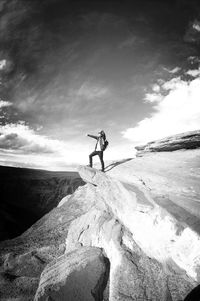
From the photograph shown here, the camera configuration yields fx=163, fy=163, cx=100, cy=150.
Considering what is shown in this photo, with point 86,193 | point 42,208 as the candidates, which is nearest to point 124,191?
point 86,193

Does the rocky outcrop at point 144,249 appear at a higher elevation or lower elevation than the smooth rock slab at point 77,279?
higher

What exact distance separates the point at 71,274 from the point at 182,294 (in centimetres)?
481

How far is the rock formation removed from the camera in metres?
6.70

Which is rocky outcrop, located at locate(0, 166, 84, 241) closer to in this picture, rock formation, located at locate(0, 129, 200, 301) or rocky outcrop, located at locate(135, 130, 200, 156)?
rock formation, located at locate(0, 129, 200, 301)

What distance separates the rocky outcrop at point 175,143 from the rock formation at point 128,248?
904 mm

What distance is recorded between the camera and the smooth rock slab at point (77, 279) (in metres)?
7.15

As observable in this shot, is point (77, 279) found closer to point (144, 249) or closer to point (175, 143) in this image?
point (144, 249)

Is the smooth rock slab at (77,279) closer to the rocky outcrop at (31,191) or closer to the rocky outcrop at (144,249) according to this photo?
the rocky outcrop at (144,249)

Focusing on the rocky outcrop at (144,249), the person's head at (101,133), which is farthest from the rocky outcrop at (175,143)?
the rocky outcrop at (144,249)

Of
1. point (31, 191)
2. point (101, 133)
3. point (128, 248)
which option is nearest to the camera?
point (128, 248)

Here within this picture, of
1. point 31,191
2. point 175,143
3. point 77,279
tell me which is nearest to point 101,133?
point 175,143

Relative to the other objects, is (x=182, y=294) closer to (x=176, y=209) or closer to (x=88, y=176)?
(x=176, y=209)

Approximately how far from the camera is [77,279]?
7.66m

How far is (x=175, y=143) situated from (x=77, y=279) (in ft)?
41.9
